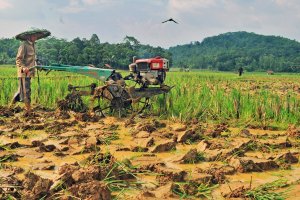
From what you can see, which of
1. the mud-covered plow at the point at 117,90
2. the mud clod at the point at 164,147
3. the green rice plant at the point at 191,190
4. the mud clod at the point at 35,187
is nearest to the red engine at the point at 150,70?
the mud-covered plow at the point at 117,90

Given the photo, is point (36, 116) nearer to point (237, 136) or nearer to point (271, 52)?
point (237, 136)

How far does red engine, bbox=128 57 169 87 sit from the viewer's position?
6.87 meters

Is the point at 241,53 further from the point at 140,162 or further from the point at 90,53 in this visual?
the point at 140,162

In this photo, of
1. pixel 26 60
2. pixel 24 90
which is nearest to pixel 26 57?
pixel 26 60

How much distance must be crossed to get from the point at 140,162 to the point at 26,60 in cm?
441

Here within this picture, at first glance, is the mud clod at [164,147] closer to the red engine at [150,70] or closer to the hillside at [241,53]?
the red engine at [150,70]

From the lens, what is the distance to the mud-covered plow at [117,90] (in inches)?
255

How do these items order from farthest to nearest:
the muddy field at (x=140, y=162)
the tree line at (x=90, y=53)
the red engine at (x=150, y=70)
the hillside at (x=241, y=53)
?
the hillside at (x=241, y=53), the tree line at (x=90, y=53), the red engine at (x=150, y=70), the muddy field at (x=140, y=162)

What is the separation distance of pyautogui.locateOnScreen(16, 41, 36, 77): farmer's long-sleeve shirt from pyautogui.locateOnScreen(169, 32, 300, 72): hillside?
67.2 metres

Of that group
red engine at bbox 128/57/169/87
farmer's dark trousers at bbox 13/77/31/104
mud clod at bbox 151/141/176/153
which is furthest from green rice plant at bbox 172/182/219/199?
farmer's dark trousers at bbox 13/77/31/104

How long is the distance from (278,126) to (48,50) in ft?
125

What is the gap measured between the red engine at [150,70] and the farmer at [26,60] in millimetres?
1725

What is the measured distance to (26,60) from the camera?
23.5 feet

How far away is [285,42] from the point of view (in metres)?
112
